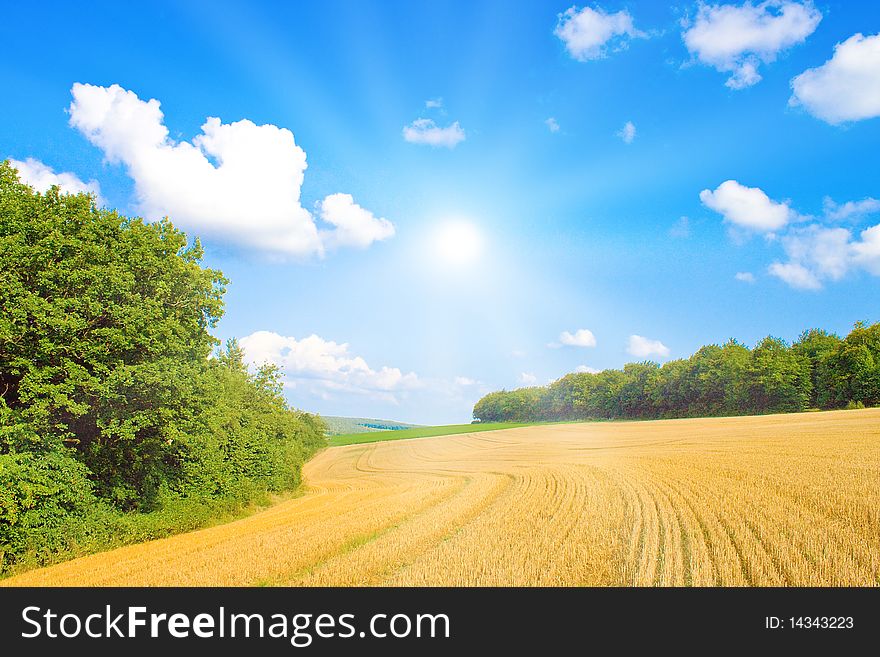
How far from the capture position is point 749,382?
99.2 meters

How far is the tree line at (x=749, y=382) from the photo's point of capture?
85.8 m

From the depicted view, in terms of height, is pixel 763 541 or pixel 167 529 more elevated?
pixel 763 541

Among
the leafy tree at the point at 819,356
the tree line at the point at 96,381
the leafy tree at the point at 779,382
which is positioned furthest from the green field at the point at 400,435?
the tree line at the point at 96,381

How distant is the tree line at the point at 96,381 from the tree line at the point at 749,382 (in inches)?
3785

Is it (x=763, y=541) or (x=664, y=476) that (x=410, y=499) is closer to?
(x=664, y=476)

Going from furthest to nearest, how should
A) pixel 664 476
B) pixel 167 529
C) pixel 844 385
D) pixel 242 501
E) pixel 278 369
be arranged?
pixel 844 385
pixel 278 369
pixel 242 501
pixel 664 476
pixel 167 529

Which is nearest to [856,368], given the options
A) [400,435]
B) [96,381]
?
[400,435]

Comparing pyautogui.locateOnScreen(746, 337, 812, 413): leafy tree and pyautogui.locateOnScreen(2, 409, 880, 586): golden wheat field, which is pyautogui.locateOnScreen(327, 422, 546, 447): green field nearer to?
pyautogui.locateOnScreen(746, 337, 812, 413): leafy tree

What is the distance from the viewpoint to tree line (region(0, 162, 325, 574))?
602 inches

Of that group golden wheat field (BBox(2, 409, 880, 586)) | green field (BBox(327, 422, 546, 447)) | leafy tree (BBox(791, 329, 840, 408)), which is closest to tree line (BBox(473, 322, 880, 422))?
leafy tree (BBox(791, 329, 840, 408))
